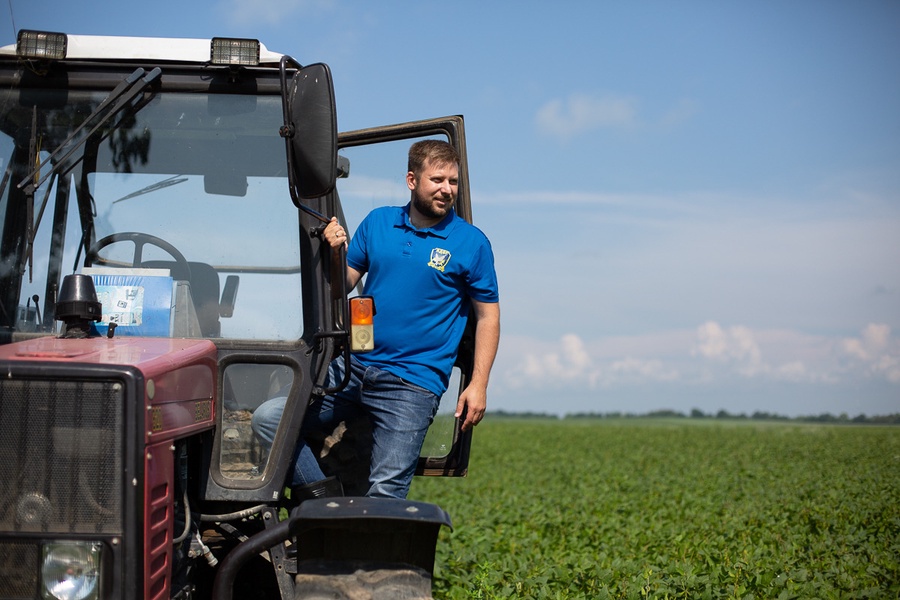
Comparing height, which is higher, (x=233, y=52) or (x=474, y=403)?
(x=233, y=52)

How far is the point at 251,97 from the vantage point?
3885mm

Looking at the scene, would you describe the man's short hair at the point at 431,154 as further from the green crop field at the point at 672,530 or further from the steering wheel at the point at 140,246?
the green crop field at the point at 672,530

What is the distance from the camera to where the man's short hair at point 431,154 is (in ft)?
13.4

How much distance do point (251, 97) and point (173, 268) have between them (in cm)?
73

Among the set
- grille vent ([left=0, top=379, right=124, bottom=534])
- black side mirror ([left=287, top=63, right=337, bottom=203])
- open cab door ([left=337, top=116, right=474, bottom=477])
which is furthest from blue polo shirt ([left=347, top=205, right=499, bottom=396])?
grille vent ([left=0, top=379, right=124, bottom=534])

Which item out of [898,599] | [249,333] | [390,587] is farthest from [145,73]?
[898,599]

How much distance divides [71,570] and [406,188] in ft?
7.61

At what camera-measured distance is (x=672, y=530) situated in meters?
9.08

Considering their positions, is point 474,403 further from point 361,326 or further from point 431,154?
point 431,154

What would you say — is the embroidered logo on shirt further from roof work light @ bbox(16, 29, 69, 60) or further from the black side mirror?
roof work light @ bbox(16, 29, 69, 60)

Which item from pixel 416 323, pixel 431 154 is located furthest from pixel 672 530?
pixel 431 154

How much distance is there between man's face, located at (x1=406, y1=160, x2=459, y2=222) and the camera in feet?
13.4

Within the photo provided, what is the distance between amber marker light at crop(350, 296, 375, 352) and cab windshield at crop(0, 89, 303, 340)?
0.83 ft

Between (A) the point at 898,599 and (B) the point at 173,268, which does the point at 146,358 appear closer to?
(B) the point at 173,268
